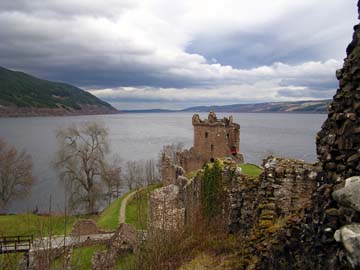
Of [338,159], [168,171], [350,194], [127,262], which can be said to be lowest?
[127,262]

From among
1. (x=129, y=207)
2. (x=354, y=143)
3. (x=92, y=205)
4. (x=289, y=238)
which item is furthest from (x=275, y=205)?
(x=92, y=205)

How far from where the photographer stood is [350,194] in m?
5.11

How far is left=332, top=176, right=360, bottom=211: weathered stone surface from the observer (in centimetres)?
502

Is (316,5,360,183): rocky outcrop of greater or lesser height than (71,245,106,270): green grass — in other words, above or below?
above

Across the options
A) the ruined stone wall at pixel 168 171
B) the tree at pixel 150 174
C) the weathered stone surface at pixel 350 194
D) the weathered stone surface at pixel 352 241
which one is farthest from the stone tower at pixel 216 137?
the weathered stone surface at pixel 352 241

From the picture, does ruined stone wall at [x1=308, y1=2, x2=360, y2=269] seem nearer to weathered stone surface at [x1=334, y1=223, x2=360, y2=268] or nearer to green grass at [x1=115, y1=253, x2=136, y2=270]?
weathered stone surface at [x1=334, y1=223, x2=360, y2=268]

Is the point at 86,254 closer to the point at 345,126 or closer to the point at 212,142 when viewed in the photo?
the point at 212,142

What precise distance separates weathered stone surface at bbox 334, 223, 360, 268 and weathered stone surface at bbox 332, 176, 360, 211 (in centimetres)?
30

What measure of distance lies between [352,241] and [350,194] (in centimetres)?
67

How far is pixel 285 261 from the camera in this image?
7289 mm

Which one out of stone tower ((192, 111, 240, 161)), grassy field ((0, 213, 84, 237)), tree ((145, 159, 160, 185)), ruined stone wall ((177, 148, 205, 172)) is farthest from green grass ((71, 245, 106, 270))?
ruined stone wall ((177, 148, 205, 172))

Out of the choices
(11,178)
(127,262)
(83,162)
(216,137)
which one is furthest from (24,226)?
(127,262)

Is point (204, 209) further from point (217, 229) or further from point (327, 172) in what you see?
point (327, 172)

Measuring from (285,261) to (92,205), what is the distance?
45512 mm
